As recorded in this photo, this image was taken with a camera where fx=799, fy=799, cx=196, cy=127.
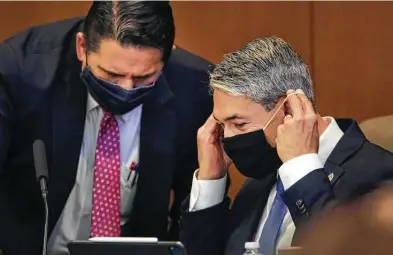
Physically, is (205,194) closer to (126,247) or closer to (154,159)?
(154,159)

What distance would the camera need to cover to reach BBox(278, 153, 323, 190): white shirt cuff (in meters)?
1.75

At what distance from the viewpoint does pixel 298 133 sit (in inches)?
71.5

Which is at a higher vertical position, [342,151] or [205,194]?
[342,151]

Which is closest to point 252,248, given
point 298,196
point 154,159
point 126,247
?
point 298,196

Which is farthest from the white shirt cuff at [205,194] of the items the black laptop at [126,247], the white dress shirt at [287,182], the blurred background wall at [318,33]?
the blurred background wall at [318,33]

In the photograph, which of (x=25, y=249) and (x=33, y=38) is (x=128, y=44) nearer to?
(x=33, y=38)

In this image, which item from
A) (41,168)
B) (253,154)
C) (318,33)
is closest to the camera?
(41,168)

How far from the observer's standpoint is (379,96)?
2852 millimetres

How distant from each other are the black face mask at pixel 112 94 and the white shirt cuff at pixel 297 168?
53 cm

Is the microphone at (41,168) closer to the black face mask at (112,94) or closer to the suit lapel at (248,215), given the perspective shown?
the black face mask at (112,94)

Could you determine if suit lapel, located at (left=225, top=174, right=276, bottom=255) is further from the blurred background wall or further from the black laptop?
the blurred background wall

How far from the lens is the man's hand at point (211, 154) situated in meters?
2.08

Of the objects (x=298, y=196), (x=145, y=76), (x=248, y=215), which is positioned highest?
(x=145, y=76)

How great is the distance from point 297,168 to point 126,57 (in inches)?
23.8
